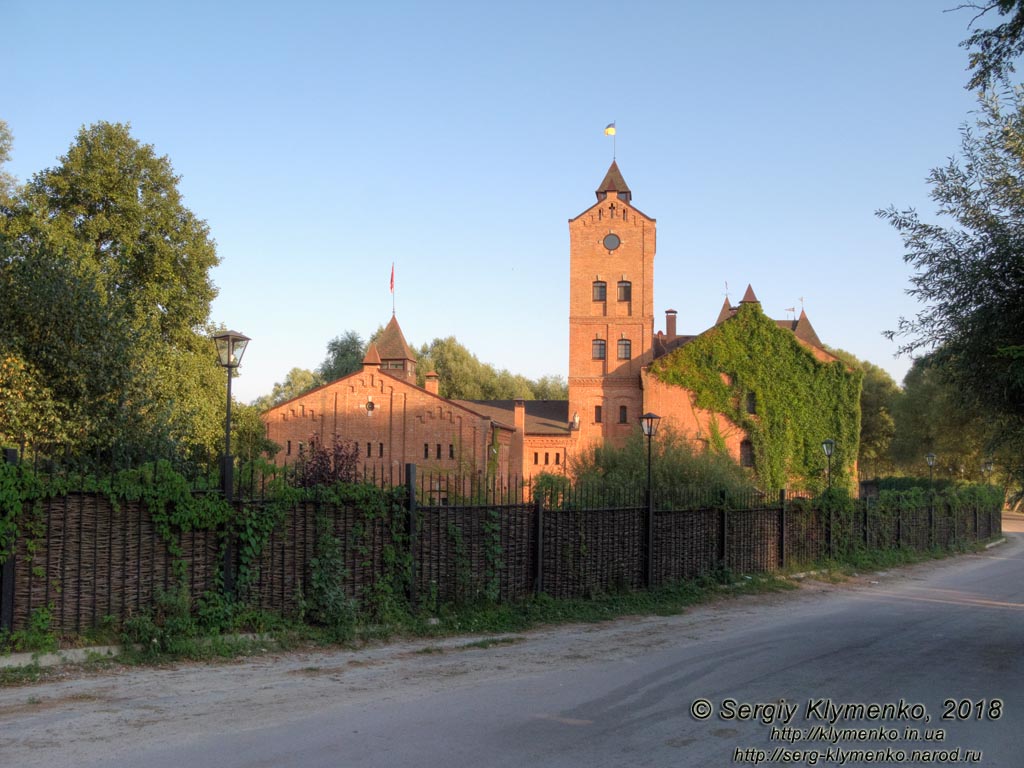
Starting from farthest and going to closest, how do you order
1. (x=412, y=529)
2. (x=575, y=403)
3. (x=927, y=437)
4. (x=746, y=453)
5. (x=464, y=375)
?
(x=464, y=375) < (x=927, y=437) < (x=575, y=403) < (x=746, y=453) < (x=412, y=529)

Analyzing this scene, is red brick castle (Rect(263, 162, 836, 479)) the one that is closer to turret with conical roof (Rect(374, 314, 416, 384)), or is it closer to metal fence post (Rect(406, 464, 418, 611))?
turret with conical roof (Rect(374, 314, 416, 384))

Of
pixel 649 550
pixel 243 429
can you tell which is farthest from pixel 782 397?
pixel 649 550

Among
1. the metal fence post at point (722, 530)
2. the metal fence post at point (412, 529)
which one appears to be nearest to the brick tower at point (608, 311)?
the metal fence post at point (722, 530)

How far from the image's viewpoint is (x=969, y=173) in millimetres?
11633

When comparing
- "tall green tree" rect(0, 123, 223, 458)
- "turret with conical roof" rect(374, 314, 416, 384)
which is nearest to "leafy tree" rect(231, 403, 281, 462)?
"tall green tree" rect(0, 123, 223, 458)

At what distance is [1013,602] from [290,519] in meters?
15.0

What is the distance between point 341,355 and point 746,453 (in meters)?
44.5

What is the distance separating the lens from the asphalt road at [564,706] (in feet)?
21.1

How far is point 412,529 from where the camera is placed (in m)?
11.8

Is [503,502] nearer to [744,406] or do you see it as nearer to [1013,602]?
[1013,602]

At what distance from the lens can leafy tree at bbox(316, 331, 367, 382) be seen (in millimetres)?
76000

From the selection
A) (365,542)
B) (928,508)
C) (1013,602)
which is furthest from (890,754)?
(928,508)

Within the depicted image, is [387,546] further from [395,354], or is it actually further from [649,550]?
[395,354]

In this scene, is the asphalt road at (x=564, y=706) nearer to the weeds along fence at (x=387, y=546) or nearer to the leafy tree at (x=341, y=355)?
the weeds along fence at (x=387, y=546)
